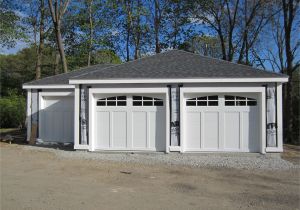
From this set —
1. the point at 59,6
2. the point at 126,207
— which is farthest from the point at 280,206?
the point at 59,6

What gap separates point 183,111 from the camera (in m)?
13.5

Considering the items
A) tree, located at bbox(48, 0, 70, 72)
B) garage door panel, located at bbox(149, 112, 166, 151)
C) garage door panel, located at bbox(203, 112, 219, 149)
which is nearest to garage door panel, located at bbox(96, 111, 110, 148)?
garage door panel, located at bbox(149, 112, 166, 151)

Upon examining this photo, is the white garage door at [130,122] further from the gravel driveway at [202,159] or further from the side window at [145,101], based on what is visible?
the gravel driveway at [202,159]

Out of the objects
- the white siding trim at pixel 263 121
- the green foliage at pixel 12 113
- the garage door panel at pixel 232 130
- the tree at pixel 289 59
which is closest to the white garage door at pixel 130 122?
the garage door panel at pixel 232 130

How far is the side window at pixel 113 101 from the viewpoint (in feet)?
45.8

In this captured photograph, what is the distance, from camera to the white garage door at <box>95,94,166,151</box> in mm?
13680

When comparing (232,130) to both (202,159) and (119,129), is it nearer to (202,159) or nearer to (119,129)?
(202,159)

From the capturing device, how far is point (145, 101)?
13836 mm

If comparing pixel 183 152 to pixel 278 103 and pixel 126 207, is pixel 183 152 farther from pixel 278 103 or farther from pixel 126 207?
pixel 126 207

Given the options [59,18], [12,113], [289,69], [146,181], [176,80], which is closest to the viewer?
[146,181]

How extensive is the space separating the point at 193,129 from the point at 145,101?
2.09 m

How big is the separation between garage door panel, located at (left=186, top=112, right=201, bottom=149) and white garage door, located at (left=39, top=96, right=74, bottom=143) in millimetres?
5793

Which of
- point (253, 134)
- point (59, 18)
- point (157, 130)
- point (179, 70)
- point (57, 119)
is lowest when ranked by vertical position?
point (253, 134)

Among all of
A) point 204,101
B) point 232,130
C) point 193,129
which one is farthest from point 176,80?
point 232,130
